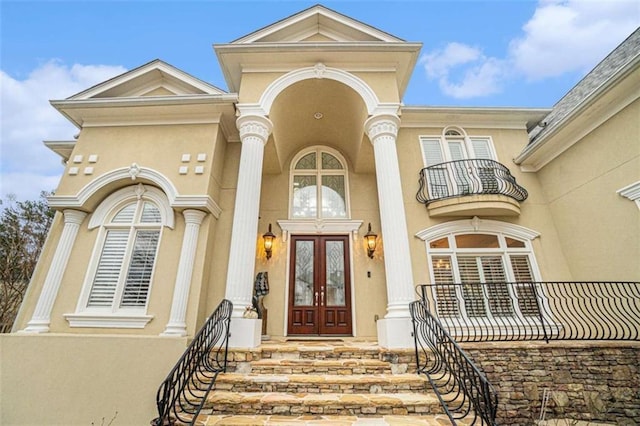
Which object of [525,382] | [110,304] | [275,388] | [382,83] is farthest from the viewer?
[382,83]

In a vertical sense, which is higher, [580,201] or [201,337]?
[580,201]

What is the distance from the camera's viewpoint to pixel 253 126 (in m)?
5.50

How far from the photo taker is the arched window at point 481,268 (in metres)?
5.72

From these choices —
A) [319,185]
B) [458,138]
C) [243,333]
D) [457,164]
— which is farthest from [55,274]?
[458,138]

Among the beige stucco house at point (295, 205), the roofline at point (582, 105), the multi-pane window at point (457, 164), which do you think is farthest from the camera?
the multi-pane window at point (457, 164)

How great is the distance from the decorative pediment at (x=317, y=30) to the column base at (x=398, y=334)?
20.7ft

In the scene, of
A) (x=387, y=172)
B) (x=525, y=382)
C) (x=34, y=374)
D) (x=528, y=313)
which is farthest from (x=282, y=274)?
(x=528, y=313)

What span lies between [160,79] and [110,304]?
5595 millimetres

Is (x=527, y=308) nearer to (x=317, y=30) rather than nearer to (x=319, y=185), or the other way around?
(x=319, y=185)

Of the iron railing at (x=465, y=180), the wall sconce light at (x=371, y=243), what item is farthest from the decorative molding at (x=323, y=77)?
the wall sconce light at (x=371, y=243)

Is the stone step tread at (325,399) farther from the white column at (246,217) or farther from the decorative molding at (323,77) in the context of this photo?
the decorative molding at (323,77)

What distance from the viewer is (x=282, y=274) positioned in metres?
6.81

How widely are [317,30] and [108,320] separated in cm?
814

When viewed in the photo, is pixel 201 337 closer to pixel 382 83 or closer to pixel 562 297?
pixel 382 83
